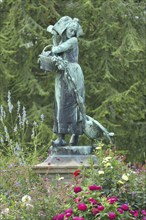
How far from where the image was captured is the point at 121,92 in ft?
61.8

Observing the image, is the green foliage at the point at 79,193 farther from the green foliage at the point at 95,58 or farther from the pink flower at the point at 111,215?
the green foliage at the point at 95,58

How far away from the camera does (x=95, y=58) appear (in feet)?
62.2

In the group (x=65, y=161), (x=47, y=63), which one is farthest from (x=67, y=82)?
(x=65, y=161)

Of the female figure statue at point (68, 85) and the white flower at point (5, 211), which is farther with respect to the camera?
the female figure statue at point (68, 85)

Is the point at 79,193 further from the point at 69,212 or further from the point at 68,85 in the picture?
the point at 68,85

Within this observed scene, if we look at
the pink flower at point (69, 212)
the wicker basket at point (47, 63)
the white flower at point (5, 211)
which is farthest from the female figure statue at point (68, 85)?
the pink flower at point (69, 212)

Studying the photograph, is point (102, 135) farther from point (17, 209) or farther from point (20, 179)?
point (17, 209)

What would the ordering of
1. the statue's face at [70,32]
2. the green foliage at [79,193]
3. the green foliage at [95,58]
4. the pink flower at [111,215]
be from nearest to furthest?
the pink flower at [111,215]
the green foliage at [79,193]
the statue's face at [70,32]
the green foliage at [95,58]

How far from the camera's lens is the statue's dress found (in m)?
9.68

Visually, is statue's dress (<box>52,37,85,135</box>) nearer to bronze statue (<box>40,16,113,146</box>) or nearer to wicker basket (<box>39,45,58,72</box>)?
bronze statue (<box>40,16,113,146</box>)

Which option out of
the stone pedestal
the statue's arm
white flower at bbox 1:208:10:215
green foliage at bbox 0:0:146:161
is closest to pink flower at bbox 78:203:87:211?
white flower at bbox 1:208:10:215

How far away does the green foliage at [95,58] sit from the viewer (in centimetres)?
1803

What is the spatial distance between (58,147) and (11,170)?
27.9 inches

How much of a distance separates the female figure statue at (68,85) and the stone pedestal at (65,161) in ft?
0.58
